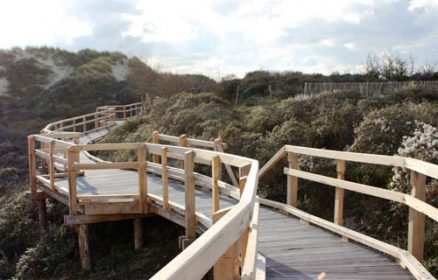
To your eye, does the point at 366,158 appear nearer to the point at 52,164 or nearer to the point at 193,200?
the point at 193,200

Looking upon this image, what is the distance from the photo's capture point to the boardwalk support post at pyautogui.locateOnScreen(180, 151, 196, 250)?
6.34 meters

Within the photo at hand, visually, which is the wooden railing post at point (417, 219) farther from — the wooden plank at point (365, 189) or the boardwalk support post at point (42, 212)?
the boardwalk support post at point (42, 212)

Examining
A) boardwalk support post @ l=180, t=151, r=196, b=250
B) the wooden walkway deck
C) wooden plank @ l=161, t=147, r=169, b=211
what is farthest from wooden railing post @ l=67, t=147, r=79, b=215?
boardwalk support post @ l=180, t=151, r=196, b=250

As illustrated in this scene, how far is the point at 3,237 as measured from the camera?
11.6 meters

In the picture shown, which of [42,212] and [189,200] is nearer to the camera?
[189,200]

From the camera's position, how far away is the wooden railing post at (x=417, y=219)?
4.40m

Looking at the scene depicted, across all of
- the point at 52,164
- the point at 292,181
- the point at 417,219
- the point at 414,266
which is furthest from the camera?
the point at 52,164

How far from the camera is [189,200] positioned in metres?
6.43

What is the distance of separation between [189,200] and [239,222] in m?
4.16

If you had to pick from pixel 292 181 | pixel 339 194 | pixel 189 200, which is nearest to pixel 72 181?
pixel 189 200

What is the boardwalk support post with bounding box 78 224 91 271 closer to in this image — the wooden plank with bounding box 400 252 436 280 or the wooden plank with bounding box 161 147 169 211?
the wooden plank with bounding box 161 147 169 211

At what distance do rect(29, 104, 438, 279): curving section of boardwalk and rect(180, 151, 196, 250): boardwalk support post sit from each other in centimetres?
1

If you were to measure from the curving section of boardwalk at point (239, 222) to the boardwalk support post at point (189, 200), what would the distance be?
1cm

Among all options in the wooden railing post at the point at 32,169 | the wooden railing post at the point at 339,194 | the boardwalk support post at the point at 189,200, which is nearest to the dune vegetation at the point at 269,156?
the wooden railing post at the point at 32,169
